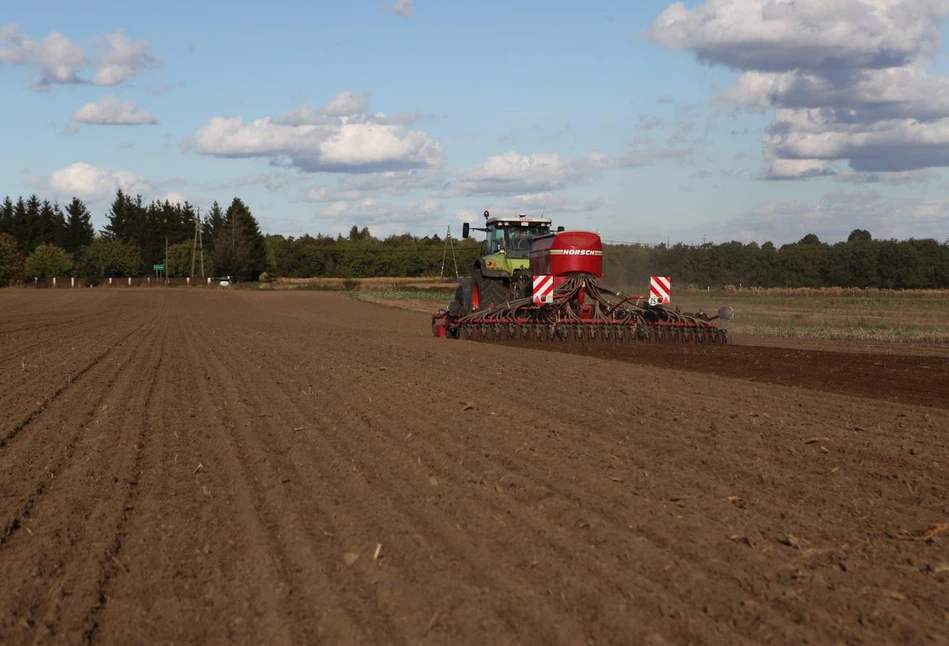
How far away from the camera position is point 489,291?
2208 centimetres

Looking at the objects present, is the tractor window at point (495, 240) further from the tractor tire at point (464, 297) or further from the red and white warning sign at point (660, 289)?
the red and white warning sign at point (660, 289)

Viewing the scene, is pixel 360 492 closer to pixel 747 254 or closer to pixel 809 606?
pixel 809 606

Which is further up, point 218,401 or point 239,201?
point 239,201

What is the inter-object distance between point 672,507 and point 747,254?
5374 centimetres

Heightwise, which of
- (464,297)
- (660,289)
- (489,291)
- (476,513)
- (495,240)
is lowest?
(476,513)

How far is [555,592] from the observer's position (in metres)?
4.54

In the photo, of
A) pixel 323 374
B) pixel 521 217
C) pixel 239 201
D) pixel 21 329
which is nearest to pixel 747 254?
pixel 521 217

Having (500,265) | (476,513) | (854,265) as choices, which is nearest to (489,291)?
(500,265)

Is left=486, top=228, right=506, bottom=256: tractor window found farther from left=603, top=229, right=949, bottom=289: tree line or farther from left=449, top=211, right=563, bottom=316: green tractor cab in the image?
left=603, top=229, right=949, bottom=289: tree line

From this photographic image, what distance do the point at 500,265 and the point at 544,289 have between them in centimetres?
286

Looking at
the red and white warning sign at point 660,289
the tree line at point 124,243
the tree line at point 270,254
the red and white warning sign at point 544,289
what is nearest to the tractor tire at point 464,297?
the red and white warning sign at point 544,289

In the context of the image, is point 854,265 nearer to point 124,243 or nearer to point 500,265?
point 500,265

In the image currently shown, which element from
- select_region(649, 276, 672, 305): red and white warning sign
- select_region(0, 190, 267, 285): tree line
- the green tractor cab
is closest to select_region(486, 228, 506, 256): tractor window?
the green tractor cab

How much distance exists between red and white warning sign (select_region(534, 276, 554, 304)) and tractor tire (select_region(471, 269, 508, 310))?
175cm
